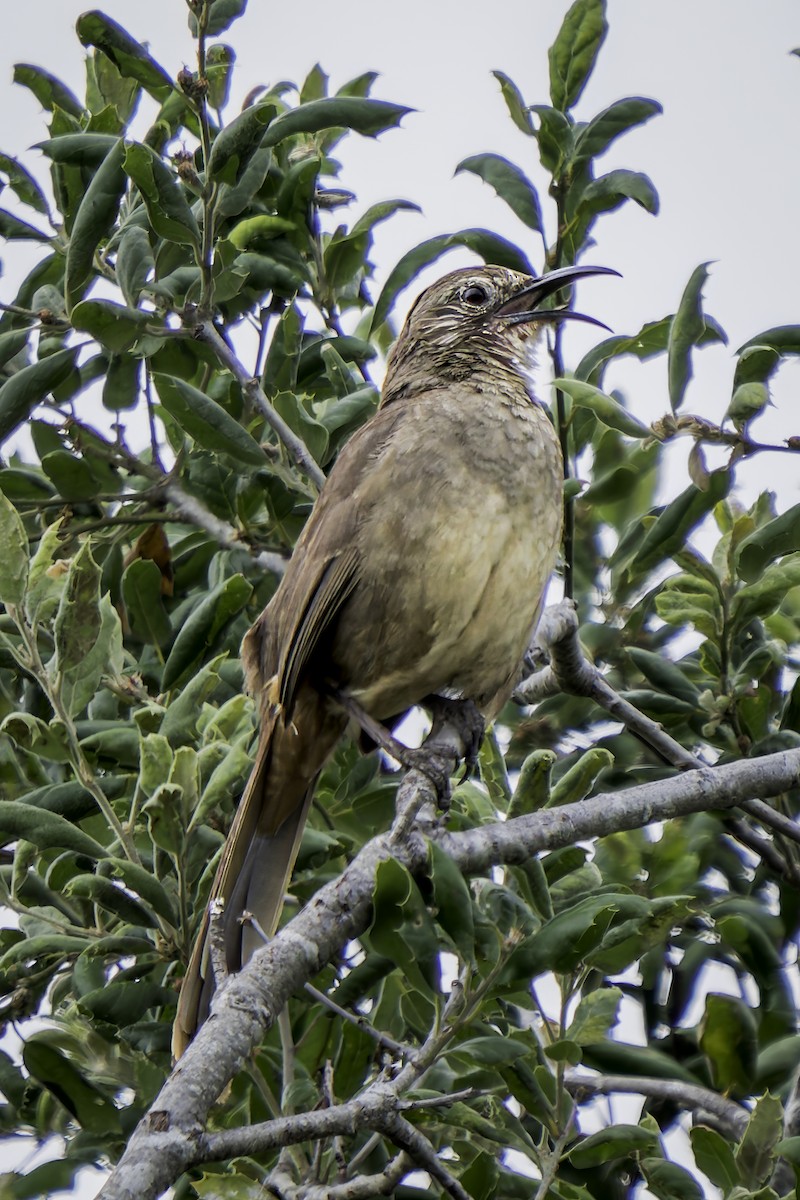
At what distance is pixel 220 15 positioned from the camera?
11.1 ft

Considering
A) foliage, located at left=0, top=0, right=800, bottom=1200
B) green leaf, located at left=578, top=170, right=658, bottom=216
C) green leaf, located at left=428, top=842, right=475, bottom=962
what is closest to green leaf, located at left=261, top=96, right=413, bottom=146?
foliage, located at left=0, top=0, right=800, bottom=1200

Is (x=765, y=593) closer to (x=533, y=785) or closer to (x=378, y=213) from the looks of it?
(x=533, y=785)

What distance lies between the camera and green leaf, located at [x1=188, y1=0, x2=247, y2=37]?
3.36 metres

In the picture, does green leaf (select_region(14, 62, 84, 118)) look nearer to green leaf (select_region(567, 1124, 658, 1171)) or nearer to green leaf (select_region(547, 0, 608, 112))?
green leaf (select_region(547, 0, 608, 112))

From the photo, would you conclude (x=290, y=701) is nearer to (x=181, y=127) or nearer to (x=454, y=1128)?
(x=454, y=1128)

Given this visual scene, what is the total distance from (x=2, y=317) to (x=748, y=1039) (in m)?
2.84

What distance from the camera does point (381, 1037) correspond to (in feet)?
9.09

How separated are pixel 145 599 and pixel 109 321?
77 centimetres

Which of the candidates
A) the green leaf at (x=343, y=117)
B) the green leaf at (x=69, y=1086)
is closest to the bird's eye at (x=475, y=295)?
the green leaf at (x=343, y=117)

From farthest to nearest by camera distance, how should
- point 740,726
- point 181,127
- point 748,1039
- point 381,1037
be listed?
point 181,127
point 740,726
point 748,1039
point 381,1037

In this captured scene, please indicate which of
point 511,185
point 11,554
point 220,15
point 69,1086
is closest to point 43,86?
point 220,15

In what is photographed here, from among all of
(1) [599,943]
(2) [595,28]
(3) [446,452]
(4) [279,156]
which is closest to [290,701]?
(3) [446,452]

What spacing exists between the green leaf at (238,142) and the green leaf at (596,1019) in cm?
199

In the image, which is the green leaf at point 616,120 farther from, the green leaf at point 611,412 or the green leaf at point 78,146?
the green leaf at point 78,146
